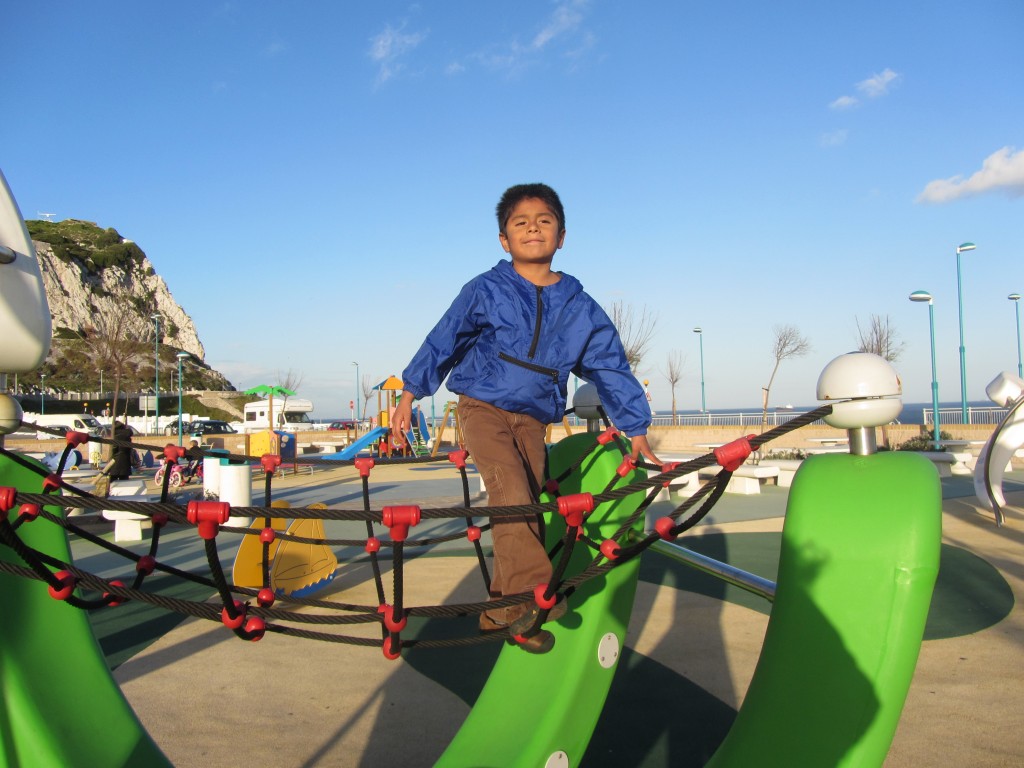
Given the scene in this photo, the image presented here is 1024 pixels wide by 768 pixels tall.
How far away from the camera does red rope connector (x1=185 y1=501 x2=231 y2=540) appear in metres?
1.57

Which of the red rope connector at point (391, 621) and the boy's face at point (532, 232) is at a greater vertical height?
the boy's face at point (532, 232)

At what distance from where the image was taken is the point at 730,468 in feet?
5.41

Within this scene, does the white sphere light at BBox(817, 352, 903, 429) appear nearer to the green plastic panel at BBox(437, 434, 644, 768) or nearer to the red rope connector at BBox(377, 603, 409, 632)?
the green plastic panel at BBox(437, 434, 644, 768)

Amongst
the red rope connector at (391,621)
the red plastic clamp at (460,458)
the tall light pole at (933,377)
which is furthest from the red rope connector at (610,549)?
the tall light pole at (933,377)

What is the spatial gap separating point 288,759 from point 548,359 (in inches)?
64.9

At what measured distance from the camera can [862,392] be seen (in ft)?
6.04

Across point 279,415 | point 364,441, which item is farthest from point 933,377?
point 279,415

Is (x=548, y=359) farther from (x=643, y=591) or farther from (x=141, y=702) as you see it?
(x=643, y=591)

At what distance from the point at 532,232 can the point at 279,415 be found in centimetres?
3792

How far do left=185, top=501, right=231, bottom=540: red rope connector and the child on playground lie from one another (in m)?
0.86

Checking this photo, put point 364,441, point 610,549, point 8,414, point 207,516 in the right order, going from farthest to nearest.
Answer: point 364,441, point 8,414, point 610,549, point 207,516

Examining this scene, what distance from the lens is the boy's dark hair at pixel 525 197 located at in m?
2.72

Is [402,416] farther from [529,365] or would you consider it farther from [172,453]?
[172,453]

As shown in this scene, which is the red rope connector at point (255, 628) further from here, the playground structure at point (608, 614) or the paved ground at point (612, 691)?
the paved ground at point (612, 691)
